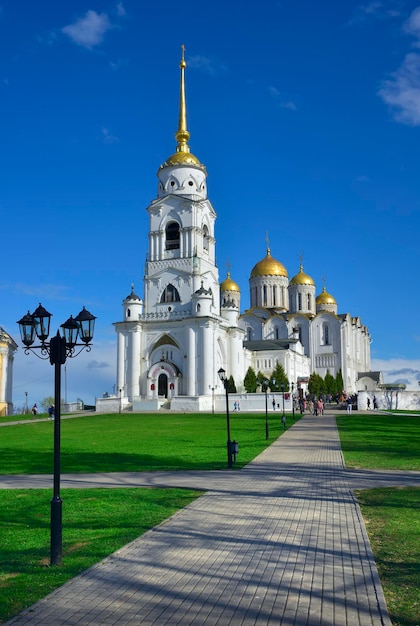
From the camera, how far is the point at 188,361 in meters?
56.9

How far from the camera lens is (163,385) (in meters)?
58.9

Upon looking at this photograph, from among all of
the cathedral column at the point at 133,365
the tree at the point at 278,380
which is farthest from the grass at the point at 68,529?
the tree at the point at 278,380

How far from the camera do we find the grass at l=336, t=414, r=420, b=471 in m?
17.4

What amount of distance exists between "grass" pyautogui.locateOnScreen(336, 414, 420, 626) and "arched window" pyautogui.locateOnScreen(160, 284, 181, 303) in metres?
41.1

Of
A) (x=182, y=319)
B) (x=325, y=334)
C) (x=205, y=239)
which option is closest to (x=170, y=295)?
(x=182, y=319)

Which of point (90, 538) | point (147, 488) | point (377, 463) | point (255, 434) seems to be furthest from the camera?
point (255, 434)

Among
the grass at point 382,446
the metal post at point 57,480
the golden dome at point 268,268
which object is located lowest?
the grass at point 382,446

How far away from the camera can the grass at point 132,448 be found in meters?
17.5

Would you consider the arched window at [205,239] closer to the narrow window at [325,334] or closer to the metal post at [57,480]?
the narrow window at [325,334]

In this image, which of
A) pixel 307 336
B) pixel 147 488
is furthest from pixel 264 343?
pixel 147 488

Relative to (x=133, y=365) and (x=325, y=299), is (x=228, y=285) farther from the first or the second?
(x=133, y=365)

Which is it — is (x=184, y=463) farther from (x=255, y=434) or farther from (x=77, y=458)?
(x=255, y=434)

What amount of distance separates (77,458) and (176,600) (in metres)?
14.0

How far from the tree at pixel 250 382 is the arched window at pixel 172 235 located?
57.5ft
